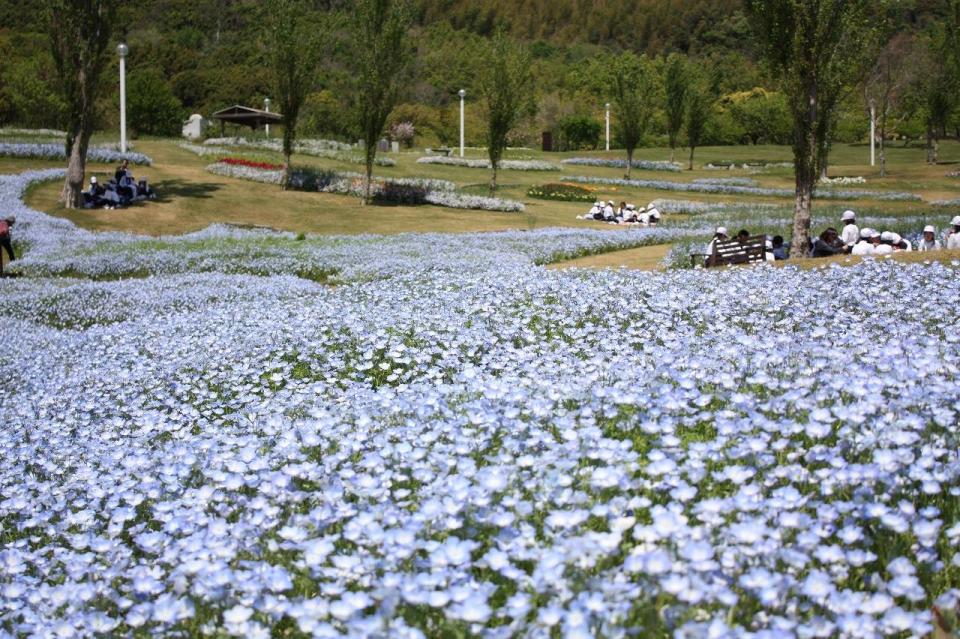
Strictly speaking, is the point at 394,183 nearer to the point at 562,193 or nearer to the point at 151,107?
the point at 562,193

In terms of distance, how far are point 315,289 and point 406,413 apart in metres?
11.1

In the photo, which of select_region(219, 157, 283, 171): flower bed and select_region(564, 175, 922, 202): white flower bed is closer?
select_region(219, 157, 283, 171): flower bed

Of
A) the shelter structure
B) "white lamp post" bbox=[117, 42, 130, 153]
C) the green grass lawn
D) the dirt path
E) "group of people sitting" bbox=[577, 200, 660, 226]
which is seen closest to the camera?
the dirt path

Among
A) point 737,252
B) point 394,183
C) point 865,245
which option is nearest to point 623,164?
point 394,183

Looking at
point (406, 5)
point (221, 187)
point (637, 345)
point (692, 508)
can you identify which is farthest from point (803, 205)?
point (221, 187)

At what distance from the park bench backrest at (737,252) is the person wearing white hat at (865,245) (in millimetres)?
1645

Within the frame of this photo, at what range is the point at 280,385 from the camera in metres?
9.27

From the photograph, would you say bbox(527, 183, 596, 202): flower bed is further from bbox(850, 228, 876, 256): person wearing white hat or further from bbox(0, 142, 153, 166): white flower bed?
bbox(850, 228, 876, 256): person wearing white hat

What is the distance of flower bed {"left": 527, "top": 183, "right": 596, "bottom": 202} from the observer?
43969mm

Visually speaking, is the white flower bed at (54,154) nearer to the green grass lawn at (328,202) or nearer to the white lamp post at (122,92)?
the green grass lawn at (328,202)

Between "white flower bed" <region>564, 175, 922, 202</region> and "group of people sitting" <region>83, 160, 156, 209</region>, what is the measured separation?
25.8m

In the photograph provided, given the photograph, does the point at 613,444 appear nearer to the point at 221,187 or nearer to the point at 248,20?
the point at 221,187

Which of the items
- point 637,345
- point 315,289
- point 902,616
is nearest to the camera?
point 902,616

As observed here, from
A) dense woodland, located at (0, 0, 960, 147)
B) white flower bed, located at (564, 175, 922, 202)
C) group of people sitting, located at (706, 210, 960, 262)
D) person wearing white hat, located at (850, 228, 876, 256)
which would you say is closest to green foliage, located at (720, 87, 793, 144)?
dense woodland, located at (0, 0, 960, 147)
